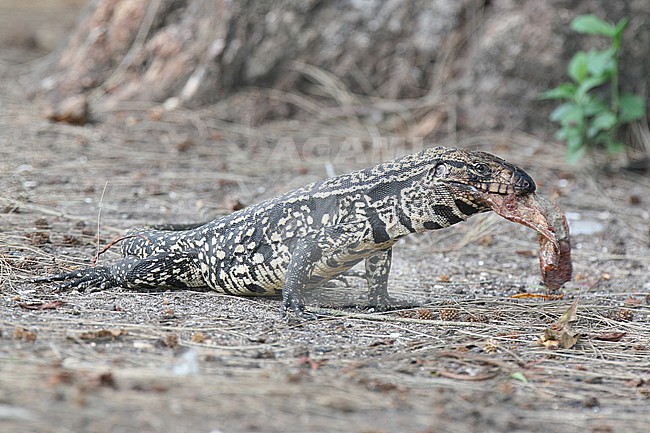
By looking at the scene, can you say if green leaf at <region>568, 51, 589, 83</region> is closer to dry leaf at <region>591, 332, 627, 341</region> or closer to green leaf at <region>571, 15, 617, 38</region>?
green leaf at <region>571, 15, 617, 38</region>

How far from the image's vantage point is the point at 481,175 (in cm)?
471

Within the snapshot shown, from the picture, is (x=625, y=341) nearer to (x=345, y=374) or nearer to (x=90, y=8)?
(x=345, y=374)

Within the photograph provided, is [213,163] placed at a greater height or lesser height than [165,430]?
greater

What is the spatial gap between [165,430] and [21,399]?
0.57 metres

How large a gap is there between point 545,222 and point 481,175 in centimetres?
43

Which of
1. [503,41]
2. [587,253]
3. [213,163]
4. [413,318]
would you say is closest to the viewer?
[413,318]

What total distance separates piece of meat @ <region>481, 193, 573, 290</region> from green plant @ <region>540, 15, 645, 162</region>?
140 inches

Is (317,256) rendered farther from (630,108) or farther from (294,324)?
(630,108)

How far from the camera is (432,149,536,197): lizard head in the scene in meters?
4.68

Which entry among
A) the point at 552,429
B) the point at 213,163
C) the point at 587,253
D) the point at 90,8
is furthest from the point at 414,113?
the point at 552,429

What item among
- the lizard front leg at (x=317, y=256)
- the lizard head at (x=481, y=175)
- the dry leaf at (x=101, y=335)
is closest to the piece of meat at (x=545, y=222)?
the lizard head at (x=481, y=175)

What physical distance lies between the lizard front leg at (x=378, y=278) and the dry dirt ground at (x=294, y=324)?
115 mm

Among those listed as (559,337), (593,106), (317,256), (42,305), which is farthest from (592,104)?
(42,305)

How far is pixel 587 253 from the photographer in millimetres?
6871
